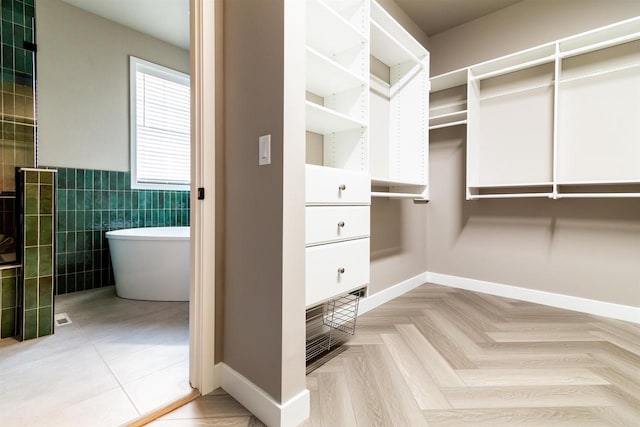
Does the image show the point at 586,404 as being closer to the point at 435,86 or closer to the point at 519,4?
the point at 435,86

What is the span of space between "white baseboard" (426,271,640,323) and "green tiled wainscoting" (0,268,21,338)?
131 inches

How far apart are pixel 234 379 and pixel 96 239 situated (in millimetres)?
2417

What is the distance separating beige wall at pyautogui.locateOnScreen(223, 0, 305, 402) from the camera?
43.3 inches

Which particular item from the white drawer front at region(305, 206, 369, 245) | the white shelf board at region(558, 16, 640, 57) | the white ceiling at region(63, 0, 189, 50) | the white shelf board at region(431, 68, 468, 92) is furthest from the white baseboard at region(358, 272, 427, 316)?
the white ceiling at region(63, 0, 189, 50)

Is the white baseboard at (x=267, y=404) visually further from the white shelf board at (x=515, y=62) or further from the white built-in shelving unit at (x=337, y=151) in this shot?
the white shelf board at (x=515, y=62)

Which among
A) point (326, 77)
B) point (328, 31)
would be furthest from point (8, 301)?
point (328, 31)

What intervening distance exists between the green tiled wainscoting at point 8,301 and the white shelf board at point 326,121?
6.59ft

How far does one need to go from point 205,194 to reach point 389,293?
1860 mm

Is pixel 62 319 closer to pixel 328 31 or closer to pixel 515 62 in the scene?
pixel 328 31

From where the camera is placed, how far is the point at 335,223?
147 centimetres

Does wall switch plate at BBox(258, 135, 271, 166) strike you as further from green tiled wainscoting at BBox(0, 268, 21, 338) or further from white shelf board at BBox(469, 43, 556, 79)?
white shelf board at BBox(469, 43, 556, 79)

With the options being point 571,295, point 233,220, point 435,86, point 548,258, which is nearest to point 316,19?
point 233,220

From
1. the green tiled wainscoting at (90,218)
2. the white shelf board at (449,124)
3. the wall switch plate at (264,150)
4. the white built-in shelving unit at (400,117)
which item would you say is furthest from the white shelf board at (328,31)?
the green tiled wainscoting at (90,218)

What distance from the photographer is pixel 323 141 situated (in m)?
2.04
